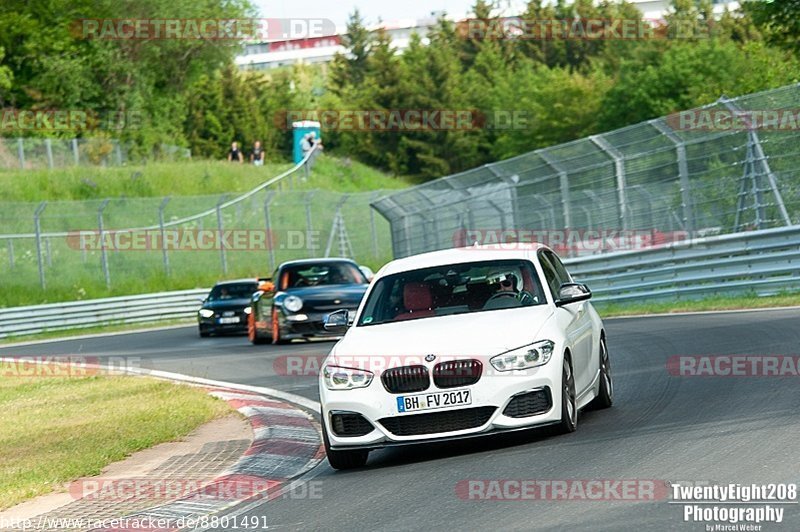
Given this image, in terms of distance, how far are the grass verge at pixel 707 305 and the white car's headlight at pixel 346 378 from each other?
12178 mm

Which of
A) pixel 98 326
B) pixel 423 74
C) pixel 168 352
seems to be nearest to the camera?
pixel 168 352

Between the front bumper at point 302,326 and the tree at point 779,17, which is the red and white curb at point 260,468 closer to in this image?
the front bumper at point 302,326

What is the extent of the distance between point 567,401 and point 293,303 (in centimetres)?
1371

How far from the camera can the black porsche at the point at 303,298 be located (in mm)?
23281

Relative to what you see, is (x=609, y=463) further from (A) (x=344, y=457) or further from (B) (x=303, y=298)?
(B) (x=303, y=298)

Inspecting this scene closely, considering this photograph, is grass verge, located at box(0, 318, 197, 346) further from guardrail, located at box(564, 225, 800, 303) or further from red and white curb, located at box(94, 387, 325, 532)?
red and white curb, located at box(94, 387, 325, 532)

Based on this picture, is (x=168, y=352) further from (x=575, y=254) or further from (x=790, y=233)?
(x=790, y=233)

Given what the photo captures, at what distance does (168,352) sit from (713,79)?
5411cm

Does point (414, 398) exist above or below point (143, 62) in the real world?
below

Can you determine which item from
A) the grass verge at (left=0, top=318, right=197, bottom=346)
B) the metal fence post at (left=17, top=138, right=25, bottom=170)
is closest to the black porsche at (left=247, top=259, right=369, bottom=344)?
the grass verge at (left=0, top=318, right=197, bottom=346)

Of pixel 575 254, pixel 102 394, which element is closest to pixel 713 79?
pixel 575 254

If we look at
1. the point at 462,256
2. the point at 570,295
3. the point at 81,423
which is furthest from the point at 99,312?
the point at 570,295

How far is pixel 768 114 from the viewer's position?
2191 cm

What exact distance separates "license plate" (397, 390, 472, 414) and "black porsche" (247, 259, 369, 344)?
12900 mm
